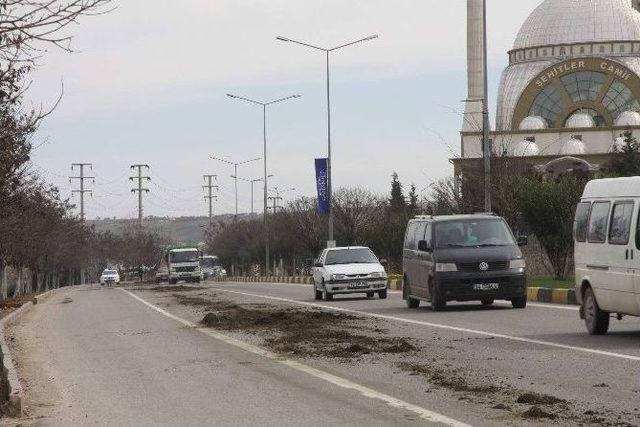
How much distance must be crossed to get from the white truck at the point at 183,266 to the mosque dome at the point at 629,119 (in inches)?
1992

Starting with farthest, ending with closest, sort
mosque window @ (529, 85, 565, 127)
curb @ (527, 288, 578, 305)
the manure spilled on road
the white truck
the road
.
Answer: mosque window @ (529, 85, 565, 127)
the white truck
curb @ (527, 288, 578, 305)
the manure spilled on road
the road

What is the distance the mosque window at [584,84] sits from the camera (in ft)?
417

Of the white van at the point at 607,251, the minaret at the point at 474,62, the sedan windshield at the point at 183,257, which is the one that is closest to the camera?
the white van at the point at 607,251

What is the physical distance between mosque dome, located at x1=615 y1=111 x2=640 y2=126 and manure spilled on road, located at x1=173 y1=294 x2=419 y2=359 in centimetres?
9598

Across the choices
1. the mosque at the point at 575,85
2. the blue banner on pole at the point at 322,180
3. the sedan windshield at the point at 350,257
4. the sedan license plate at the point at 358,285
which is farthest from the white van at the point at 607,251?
the mosque at the point at 575,85

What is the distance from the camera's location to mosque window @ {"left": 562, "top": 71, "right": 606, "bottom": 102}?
127000 mm

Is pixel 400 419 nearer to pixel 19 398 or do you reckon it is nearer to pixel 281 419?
pixel 281 419

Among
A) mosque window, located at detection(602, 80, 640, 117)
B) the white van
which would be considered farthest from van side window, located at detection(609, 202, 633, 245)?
mosque window, located at detection(602, 80, 640, 117)

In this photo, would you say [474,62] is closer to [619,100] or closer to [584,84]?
[584,84]

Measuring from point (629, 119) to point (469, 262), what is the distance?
99.6 m

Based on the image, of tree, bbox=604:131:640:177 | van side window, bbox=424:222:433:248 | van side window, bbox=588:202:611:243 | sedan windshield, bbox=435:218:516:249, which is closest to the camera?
van side window, bbox=588:202:611:243

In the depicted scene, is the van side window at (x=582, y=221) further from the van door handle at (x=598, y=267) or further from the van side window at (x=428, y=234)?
the van side window at (x=428, y=234)

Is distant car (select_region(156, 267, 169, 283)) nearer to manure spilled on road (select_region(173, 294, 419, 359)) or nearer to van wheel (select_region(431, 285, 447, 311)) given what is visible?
manure spilled on road (select_region(173, 294, 419, 359))

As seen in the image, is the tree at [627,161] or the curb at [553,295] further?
the tree at [627,161]
